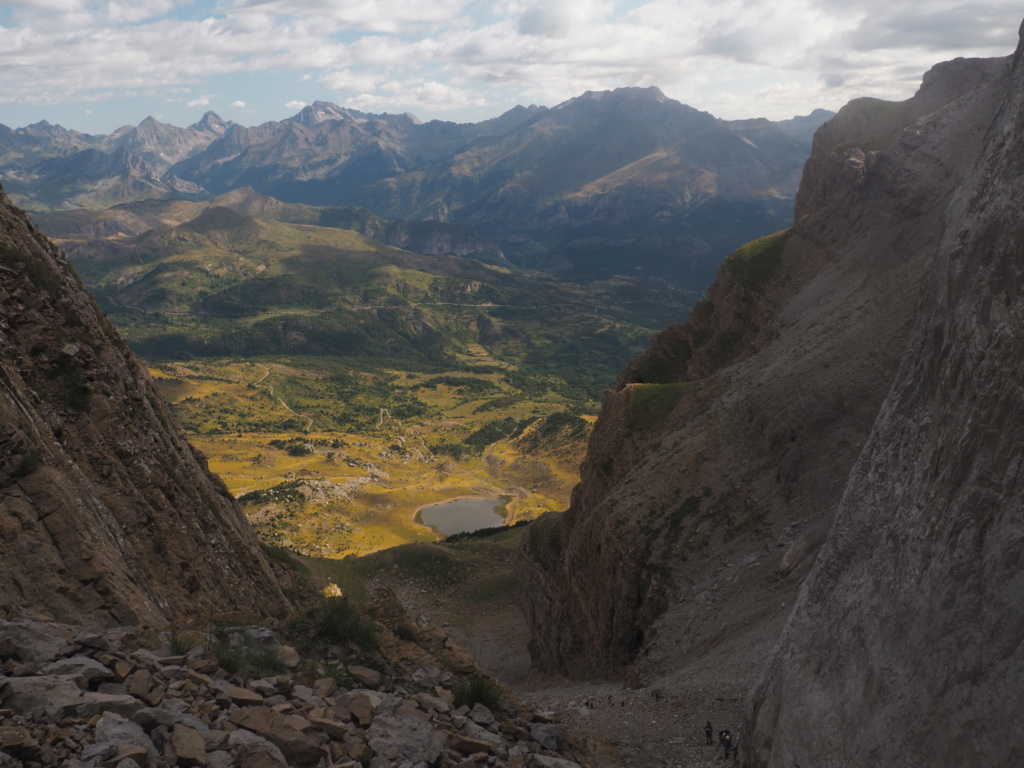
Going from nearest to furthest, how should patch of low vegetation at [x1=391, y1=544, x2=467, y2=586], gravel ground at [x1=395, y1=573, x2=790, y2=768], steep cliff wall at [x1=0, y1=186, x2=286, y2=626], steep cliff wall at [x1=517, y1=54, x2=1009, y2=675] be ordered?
steep cliff wall at [x1=0, y1=186, x2=286, y2=626], gravel ground at [x1=395, y1=573, x2=790, y2=768], steep cliff wall at [x1=517, y1=54, x2=1009, y2=675], patch of low vegetation at [x1=391, y1=544, x2=467, y2=586]

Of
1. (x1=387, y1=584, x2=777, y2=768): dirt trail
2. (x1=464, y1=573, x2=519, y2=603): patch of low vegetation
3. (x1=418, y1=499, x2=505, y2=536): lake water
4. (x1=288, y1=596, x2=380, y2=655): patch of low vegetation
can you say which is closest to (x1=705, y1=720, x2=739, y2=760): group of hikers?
(x1=387, y1=584, x2=777, y2=768): dirt trail

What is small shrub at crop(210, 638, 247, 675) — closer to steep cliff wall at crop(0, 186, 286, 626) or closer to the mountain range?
steep cliff wall at crop(0, 186, 286, 626)

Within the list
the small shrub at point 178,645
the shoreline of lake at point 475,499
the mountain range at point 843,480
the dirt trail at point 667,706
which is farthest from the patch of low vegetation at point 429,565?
the small shrub at point 178,645

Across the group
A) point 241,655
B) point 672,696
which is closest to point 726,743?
point 672,696

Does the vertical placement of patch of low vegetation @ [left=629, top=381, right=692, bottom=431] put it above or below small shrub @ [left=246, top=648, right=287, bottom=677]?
below

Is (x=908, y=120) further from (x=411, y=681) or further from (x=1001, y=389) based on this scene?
(x=411, y=681)
